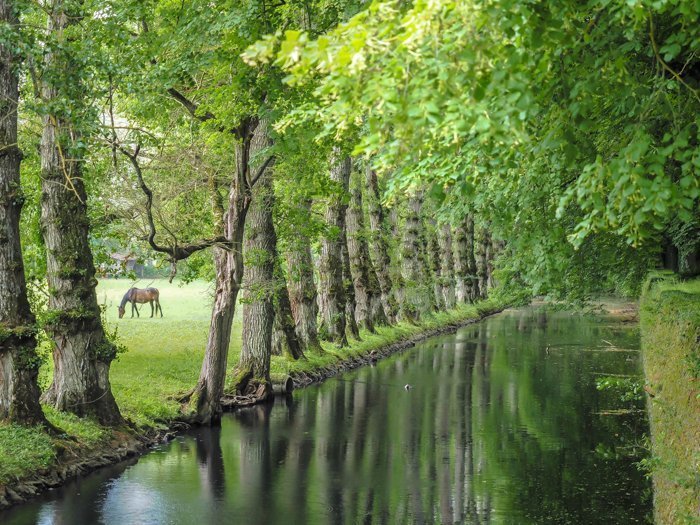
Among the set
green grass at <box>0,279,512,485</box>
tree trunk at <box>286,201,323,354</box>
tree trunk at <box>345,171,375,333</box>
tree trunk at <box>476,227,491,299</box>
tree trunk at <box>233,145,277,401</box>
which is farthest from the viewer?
tree trunk at <box>476,227,491,299</box>

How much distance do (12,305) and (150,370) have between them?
1064 cm

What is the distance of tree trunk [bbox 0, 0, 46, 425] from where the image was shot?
51.8 ft

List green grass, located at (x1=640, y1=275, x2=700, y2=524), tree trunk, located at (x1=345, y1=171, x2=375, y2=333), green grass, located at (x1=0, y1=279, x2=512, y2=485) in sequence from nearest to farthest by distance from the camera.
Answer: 1. green grass, located at (x1=640, y1=275, x2=700, y2=524)
2. green grass, located at (x1=0, y1=279, x2=512, y2=485)
3. tree trunk, located at (x1=345, y1=171, x2=375, y2=333)

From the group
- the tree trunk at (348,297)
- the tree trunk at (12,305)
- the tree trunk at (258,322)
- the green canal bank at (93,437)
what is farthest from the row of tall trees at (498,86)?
the tree trunk at (348,297)

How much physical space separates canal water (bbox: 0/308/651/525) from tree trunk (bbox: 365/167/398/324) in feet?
39.0

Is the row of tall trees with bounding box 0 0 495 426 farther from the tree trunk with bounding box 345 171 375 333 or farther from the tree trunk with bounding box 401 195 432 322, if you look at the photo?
the tree trunk with bounding box 401 195 432 322

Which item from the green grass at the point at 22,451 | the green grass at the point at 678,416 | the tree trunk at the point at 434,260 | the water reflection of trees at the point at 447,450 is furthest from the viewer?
the tree trunk at the point at 434,260

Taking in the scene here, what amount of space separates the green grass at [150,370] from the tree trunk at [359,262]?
3.35 feet

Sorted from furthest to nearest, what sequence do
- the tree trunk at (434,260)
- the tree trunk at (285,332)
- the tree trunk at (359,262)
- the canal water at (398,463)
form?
1. the tree trunk at (434,260)
2. the tree trunk at (359,262)
3. the tree trunk at (285,332)
4. the canal water at (398,463)

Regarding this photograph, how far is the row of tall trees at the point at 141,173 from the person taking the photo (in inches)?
619

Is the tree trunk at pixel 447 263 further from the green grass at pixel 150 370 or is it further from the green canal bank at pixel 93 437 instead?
the green canal bank at pixel 93 437

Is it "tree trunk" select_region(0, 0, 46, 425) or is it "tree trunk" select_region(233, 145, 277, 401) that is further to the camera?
"tree trunk" select_region(233, 145, 277, 401)

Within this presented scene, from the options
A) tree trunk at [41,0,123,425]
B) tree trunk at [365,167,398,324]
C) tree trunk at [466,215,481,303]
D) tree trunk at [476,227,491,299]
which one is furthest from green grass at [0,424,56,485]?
tree trunk at [476,227,491,299]

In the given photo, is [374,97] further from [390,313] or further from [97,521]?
[390,313]
